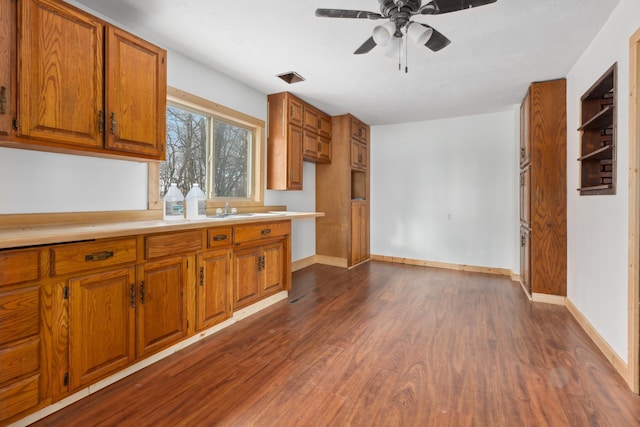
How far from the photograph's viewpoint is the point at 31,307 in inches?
57.8

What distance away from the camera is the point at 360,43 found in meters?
2.61

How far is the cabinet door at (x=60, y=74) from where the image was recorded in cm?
160

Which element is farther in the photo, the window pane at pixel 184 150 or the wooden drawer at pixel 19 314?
the window pane at pixel 184 150

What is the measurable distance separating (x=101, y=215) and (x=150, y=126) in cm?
74

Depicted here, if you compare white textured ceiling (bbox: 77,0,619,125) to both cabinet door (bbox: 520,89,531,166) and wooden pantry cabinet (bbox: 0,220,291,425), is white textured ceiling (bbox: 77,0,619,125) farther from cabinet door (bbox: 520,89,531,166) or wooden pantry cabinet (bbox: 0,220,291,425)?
wooden pantry cabinet (bbox: 0,220,291,425)

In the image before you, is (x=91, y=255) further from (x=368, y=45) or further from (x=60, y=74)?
(x=368, y=45)

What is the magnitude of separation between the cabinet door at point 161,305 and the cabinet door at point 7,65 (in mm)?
1022

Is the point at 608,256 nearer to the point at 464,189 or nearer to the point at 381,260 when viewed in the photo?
the point at 464,189

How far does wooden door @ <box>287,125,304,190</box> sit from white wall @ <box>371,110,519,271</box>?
1.89 metres

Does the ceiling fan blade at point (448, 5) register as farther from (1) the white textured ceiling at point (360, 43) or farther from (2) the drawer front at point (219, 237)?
(2) the drawer front at point (219, 237)

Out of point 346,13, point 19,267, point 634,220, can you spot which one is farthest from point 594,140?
point 19,267

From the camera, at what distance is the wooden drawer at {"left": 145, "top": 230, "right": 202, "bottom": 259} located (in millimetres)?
1998

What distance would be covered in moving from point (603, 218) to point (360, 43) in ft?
7.75

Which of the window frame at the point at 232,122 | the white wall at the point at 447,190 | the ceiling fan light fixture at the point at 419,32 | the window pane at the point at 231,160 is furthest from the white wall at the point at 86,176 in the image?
the white wall at the point at 447,190
